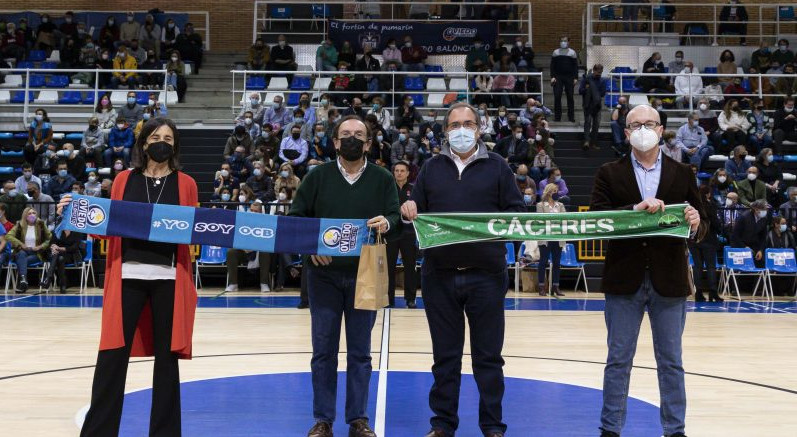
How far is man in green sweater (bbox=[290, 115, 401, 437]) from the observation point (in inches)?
256

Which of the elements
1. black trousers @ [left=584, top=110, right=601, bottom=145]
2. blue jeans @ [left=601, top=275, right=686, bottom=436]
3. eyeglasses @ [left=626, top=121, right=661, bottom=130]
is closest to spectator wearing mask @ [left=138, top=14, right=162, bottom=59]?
black trousers @ [left=584, top=110, right=601, bottom=145]

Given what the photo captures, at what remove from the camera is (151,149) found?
6059 mm

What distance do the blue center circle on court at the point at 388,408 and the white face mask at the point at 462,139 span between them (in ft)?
6.43

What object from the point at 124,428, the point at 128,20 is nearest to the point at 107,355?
the point at 124,428

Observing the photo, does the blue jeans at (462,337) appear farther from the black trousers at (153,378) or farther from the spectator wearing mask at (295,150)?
the spectator wearing mask at (295,150)

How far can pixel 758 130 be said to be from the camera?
75.2 feet

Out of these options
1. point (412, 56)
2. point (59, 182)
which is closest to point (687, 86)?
point (412, 56)

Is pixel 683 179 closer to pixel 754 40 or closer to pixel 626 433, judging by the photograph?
pixel 626 433

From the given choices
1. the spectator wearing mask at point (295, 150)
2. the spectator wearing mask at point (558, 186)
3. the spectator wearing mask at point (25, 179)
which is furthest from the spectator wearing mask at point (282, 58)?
the spectator wearing mask at point (558, 186)

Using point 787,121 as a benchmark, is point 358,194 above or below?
below

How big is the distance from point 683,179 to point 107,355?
3836 millimetres

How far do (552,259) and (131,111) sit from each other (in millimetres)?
11039

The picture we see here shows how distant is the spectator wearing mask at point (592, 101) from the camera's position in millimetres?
23078

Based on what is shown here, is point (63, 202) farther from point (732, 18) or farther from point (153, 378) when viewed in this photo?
point (732, 18)
